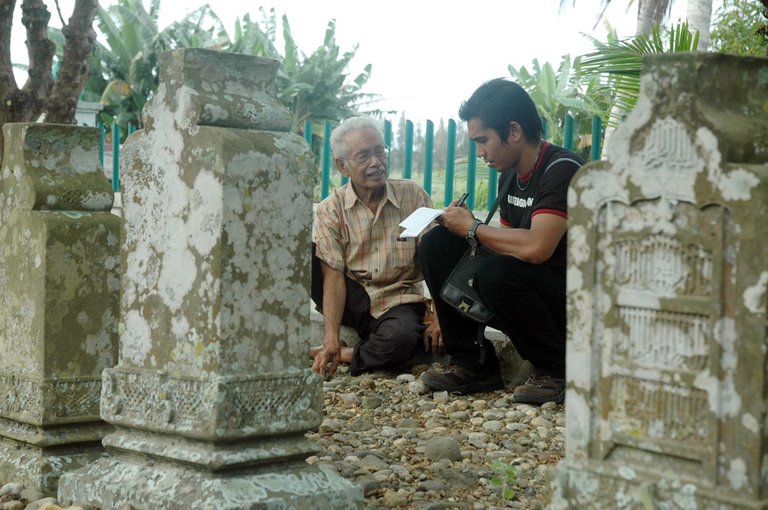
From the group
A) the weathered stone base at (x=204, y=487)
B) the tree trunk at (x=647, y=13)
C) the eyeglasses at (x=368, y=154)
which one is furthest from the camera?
the tree trunk at (x=647, y=13)

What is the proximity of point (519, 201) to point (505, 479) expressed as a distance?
1784mm

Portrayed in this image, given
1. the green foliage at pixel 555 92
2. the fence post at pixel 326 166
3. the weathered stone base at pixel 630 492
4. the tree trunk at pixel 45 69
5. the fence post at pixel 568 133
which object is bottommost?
the weathered stone base at pixel 630 492

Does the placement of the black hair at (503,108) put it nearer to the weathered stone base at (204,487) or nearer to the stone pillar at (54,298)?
the stone pillar at (54,298)

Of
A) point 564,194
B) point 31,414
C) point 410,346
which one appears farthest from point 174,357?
point 410,346

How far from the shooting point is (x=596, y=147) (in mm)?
6438

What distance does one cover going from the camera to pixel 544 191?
499cm

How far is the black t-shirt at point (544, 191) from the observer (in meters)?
4.96

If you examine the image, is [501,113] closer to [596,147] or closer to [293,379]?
[596,147]

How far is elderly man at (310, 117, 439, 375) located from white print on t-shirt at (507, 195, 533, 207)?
0.78 meters

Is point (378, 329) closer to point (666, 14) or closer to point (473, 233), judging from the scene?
point (473, 233)

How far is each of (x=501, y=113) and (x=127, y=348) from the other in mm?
2356

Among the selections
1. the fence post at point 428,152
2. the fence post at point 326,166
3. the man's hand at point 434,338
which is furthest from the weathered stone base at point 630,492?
the fence post at point 326,166

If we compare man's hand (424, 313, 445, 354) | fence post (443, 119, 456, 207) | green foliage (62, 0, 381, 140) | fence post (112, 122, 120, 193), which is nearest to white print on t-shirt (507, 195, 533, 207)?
man's hand (424, 313, 445, 354)

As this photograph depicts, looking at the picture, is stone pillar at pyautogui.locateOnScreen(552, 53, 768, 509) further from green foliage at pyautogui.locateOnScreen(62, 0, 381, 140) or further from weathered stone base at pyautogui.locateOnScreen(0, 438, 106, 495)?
green foliage at pyautogui.locateOnScreen(62, 0, 381, 140)
